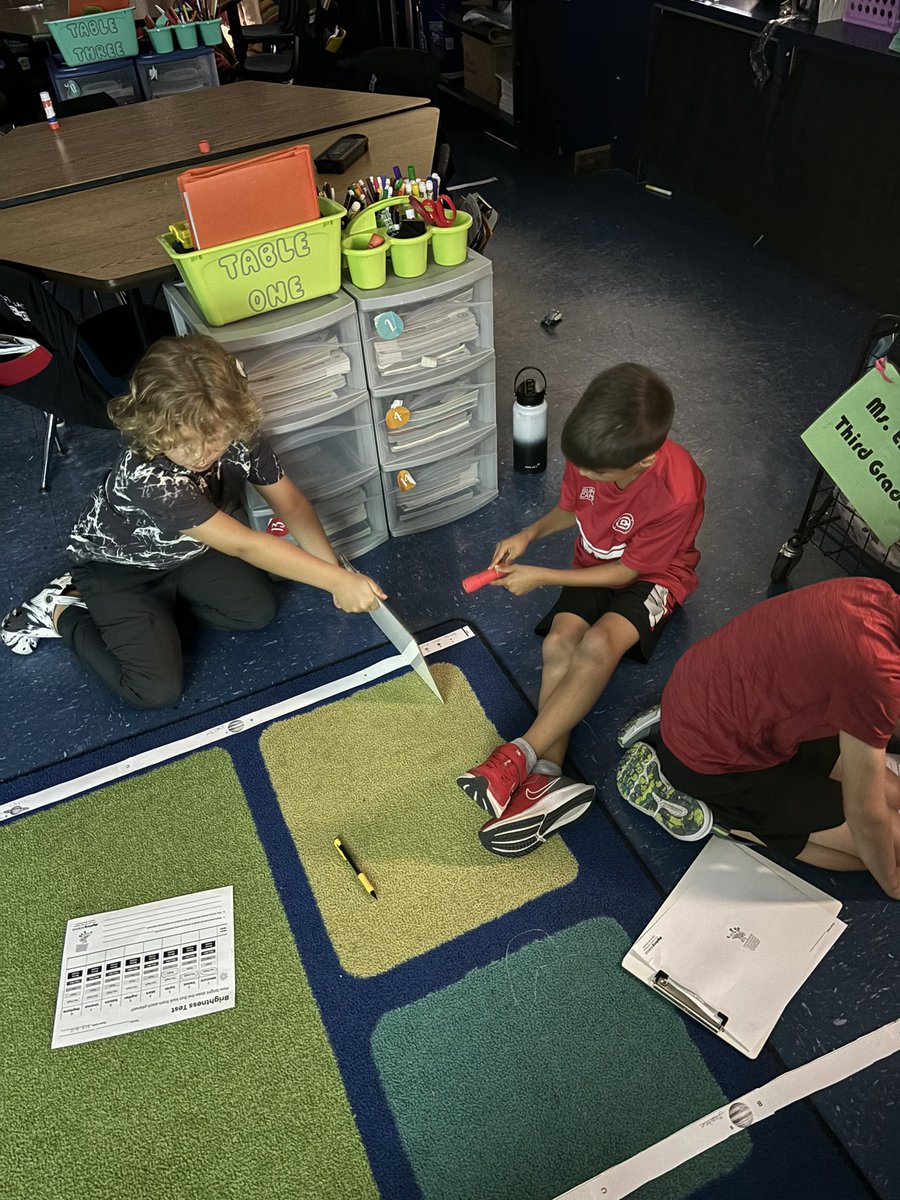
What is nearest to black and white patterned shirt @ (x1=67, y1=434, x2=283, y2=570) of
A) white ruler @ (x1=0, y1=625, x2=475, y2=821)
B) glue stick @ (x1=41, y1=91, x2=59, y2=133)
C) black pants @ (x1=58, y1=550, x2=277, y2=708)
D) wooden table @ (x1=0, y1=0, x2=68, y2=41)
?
A: black pants @ (x1=58, y1=550, x2=277, y2=708)

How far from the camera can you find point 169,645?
190 cm

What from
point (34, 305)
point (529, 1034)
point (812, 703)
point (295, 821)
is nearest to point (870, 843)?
point (812, 703)

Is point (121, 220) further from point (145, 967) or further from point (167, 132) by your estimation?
point (145, 967)

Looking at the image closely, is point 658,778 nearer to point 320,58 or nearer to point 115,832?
point 115,832

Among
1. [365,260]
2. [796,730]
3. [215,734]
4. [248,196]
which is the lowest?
[215,734]

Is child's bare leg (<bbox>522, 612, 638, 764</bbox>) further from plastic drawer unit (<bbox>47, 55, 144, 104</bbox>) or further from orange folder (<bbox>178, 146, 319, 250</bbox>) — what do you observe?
plastic drawer unit (<bbox>47, 55, 144, 104</bbox>)

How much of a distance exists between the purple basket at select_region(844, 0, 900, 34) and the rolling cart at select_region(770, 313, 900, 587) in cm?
154

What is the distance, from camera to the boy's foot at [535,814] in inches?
61.6

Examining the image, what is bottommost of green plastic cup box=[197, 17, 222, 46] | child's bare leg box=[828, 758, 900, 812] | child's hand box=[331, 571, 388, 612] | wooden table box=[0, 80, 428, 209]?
child's bare leg box=[828, 758, 900, 812]

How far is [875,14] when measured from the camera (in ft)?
8.86

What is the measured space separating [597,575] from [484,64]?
372 centimetres

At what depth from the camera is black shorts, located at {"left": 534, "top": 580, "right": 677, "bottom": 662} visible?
1.77 metres

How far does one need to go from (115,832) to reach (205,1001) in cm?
41

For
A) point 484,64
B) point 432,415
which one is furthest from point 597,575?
point 484,64
